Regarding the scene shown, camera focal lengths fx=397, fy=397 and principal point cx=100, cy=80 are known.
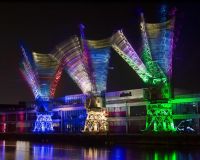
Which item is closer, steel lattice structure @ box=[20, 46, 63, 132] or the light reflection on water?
the light reflection on water

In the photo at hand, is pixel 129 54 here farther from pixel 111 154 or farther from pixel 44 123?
pixel 44 123

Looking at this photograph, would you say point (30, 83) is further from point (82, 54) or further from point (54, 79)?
point (82, 54)

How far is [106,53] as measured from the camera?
7412 centimetres

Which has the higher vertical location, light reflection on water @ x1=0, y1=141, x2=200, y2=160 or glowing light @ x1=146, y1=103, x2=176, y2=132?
glowing light @ x1=146, y1=103, x2=176, y2=132

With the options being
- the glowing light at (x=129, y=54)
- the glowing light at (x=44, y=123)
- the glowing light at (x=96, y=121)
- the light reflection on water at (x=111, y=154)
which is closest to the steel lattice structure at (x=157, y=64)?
the glowing light at (x=129, y=54)

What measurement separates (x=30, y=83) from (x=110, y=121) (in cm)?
2301

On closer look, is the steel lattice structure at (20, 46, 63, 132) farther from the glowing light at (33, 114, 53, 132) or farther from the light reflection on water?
the light reflection on water

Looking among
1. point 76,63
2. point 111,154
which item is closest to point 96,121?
point 76,63

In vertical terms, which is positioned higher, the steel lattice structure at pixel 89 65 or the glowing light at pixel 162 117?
the steel lattice structure at pixel 89 65

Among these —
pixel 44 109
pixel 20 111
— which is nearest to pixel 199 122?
pixel 44 109

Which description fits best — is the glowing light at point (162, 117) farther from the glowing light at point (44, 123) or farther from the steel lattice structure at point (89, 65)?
the glowing light at point (44, 123)

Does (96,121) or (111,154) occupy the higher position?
(96,121)

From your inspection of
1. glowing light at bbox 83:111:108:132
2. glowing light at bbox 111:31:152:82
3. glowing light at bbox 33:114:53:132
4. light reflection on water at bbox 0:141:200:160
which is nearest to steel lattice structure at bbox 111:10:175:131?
glowing light at bbox 111:31:152:82

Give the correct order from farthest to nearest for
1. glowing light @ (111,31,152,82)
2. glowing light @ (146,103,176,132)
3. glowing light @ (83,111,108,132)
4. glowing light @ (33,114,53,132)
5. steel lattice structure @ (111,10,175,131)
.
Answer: glowing light @ (33,114,53,132) < glowing light @ (83,111,108,132) < glowing light @ (111,31,152,82) < glowing light @ (146,103,176,132) < steel lattice structure @ (111,10,175,131)
